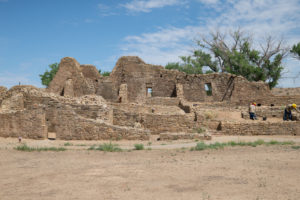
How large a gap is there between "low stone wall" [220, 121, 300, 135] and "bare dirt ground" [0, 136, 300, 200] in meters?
6.24

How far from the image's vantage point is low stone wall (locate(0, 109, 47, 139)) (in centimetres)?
1402

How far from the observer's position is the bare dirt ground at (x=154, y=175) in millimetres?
5328

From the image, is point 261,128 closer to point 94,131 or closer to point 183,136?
point 183,136

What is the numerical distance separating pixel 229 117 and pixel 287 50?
819 inches

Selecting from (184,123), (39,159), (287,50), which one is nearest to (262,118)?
(184,123)

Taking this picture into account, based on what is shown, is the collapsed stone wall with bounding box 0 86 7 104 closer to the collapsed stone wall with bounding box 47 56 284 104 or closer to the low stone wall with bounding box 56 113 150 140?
the collapsed stone wall with bounding box 47 56 284 104

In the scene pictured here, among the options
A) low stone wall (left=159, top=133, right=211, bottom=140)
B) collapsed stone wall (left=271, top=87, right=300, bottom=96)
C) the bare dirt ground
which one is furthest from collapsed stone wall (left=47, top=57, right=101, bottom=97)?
collapsed stone wall (left=271, top=87, right=300, bottom=96)

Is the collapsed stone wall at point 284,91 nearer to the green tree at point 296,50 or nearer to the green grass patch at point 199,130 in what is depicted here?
the green tree at point 296,50

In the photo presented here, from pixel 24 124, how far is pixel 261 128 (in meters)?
12.2

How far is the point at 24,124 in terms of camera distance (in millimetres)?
Result: 14289

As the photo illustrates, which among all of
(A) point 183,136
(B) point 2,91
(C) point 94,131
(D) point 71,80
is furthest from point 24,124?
(D) point 71,80

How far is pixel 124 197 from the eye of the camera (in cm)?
513

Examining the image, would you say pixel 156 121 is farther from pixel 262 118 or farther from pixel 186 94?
pixel 186 94

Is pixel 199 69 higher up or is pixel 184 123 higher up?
pixel 199 69
